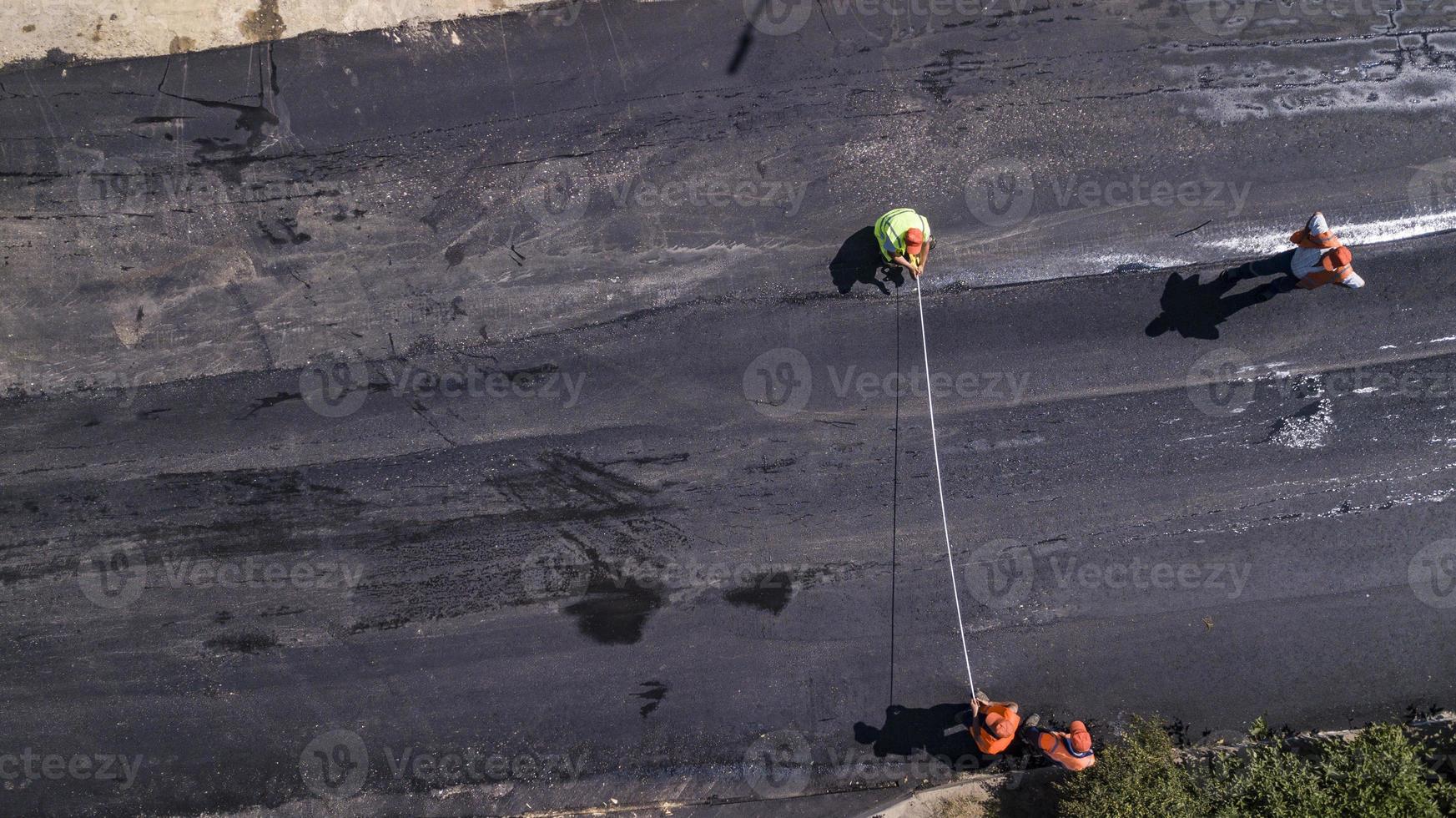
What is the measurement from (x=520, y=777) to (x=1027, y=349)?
6624 millimetres

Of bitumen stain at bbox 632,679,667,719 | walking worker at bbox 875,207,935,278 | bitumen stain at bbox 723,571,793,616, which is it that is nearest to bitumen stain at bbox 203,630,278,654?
bitumen stain at bbox 632,679,667,719

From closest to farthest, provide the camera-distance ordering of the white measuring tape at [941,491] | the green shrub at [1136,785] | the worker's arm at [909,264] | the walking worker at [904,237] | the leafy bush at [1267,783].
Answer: the leafy bush at [1267,783], the green shrub at [1136,785], the walking worker at [904,237], the worker's arm at [909,264], the white measuring tape at [941,491]

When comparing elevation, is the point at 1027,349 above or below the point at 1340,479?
above

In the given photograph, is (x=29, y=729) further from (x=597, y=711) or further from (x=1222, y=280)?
(x=1222, y=280)

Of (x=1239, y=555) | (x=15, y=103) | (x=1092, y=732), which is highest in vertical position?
(x=15, y=103)

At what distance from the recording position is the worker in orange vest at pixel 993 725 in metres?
7.15

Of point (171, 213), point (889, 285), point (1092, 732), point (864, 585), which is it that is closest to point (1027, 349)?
point (889, 285)

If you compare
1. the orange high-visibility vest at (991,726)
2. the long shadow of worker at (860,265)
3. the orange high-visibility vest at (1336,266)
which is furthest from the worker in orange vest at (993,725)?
the orange high-visibility vest at (1336,266)

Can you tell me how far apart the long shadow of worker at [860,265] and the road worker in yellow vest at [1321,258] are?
360 cm

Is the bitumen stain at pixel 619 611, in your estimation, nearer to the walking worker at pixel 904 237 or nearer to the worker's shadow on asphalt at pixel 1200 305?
the walking worker at pixel 904 237

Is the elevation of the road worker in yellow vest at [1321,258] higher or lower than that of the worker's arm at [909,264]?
lower

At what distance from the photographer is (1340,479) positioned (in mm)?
7789

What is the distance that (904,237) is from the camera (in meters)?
7.36

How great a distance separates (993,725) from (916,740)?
95 centimetres
